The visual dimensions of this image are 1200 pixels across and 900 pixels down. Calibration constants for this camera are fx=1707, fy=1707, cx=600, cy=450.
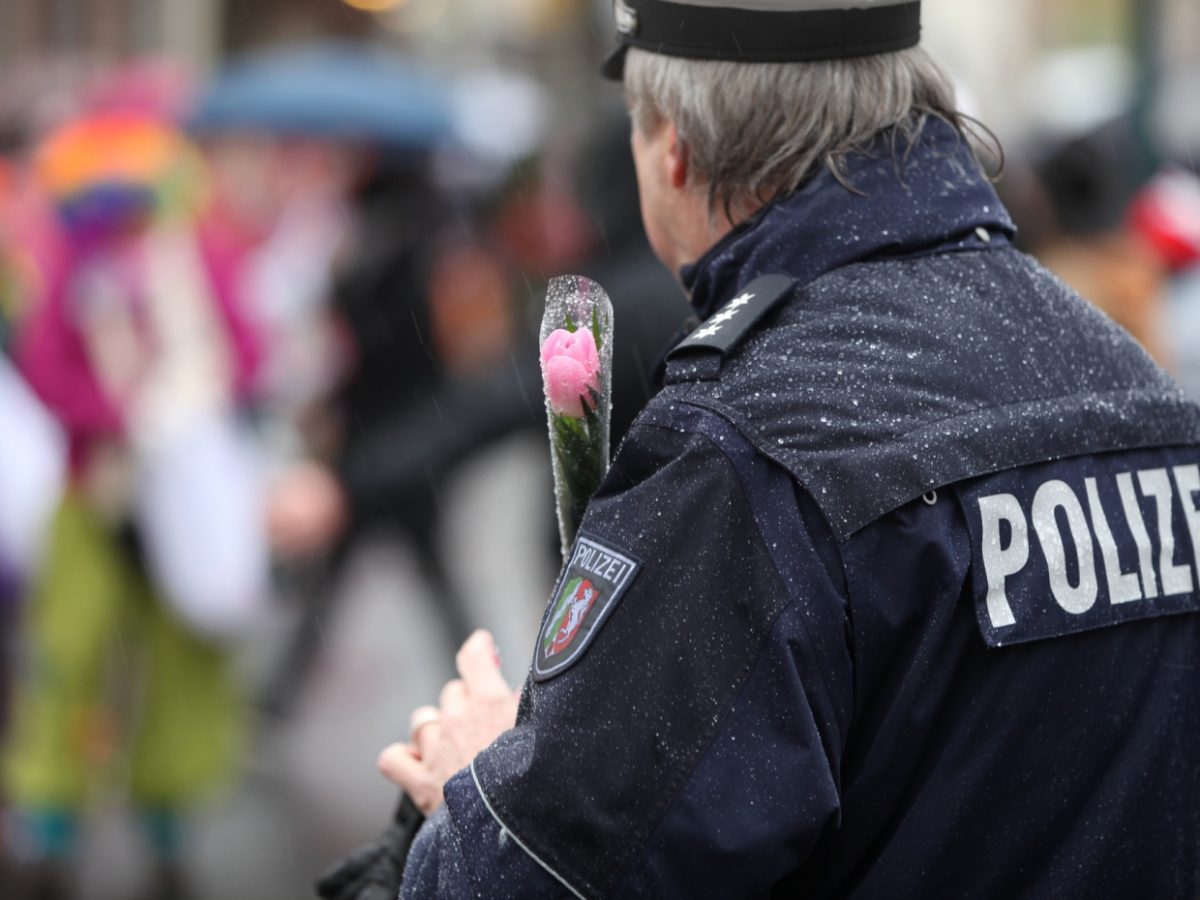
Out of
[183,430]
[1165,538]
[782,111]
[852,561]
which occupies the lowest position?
[183,430]

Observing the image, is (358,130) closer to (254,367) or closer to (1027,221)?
(254,367)

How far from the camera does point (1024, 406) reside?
1.90 m

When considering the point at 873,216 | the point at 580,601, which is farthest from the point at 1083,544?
the point at 580,601

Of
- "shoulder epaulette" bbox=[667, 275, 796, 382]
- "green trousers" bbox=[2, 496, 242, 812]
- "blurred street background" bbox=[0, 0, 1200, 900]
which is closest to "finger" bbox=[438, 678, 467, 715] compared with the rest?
"shoulder epaulette" bbox=[667, 275, 796, 382]

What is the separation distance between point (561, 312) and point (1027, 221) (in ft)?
14.0

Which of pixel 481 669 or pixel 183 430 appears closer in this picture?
pixel 481 669

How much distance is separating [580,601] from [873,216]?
56cm

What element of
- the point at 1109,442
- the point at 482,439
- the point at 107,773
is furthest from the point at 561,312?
the point at 107,773

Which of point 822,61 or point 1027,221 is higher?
point 822,61

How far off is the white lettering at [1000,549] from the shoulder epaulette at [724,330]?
316 millimetres

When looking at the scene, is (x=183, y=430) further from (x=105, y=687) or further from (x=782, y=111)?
(x=782, y=111)

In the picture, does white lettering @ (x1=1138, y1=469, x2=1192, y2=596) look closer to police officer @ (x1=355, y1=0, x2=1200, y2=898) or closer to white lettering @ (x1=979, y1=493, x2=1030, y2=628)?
police officer @ (x1=355, y1=0, x2=1200, y2=898)

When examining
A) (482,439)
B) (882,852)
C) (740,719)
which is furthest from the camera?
(482,439)

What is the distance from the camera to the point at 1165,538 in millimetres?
1983
